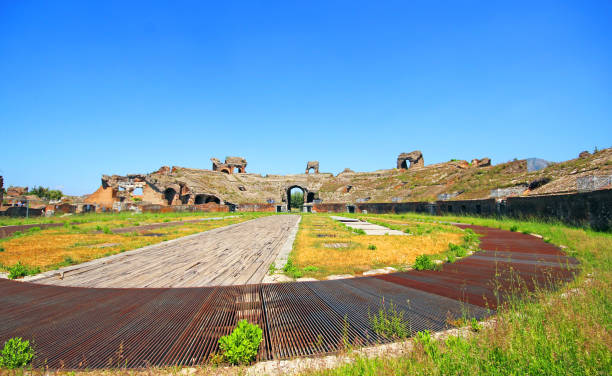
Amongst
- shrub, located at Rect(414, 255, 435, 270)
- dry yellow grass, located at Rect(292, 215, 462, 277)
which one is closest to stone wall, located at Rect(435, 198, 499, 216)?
dry yellow grass, located at Rect(292, 215, 462, 277)

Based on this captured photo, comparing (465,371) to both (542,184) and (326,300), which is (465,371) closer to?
(326,300)

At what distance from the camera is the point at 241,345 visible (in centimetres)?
227

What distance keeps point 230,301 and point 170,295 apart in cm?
106

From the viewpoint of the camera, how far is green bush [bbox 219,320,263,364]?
7.32 feet

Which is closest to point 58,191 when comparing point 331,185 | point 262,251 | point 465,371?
point 331,185

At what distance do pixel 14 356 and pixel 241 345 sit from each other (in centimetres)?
188

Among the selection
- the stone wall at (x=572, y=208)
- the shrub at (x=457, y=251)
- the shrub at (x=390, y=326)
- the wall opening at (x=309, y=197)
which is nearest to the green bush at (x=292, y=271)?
the shrub at (x=390, y=326)

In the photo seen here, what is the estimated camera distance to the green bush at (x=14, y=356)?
2189 millimetres

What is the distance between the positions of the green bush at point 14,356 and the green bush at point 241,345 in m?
1.62

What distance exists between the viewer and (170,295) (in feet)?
13.4

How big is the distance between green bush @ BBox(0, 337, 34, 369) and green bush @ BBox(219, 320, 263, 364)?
5.33 feet

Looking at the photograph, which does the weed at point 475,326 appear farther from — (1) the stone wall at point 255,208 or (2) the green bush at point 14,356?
(1) the stone wall at point 255,208

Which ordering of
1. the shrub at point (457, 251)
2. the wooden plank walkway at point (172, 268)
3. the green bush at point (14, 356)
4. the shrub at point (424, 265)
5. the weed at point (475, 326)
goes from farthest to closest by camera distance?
the shrub at point (457, 251) → the shrub at point (424, 265) → the wooden plank walkway at point (172, 268) → the weed at point (475, 326) → the green bush at point (14, 356)

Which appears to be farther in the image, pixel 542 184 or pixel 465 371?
pixel 542 184
